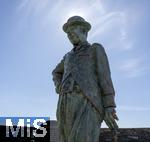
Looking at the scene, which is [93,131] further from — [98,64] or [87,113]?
[98,64]

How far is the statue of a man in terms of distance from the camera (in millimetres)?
6828

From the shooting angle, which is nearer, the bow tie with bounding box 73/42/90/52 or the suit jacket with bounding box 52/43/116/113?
the suit jacket with bounding box 52/43/116/113

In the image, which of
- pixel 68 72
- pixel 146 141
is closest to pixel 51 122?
pixel 146 141

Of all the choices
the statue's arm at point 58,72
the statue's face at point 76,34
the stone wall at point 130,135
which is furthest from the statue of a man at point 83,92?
the stone wall at point 130,135

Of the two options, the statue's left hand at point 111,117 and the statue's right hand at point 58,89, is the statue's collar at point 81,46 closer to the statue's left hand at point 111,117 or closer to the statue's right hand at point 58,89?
the statue's right hand at point 58,89

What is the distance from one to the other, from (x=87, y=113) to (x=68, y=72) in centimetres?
75

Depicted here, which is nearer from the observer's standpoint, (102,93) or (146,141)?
(102,93)

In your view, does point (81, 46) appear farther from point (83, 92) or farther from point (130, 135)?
point (130, 135)

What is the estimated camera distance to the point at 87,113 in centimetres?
688

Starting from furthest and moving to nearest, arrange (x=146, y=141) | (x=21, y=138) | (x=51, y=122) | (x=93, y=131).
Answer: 1. (x=146, y=141)
2. (x=21, y=138)
3. (x=51, y=122)
4. (x=93, y=131)

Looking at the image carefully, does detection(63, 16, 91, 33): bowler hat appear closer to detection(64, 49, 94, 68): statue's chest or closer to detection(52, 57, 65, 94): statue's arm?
detection(64, 49, 94, 68): statue's chest

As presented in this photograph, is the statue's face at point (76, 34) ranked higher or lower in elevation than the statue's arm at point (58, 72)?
higher

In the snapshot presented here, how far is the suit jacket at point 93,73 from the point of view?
693cm

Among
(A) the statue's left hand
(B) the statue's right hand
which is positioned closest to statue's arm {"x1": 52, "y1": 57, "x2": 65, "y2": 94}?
(B) the statue's right hand
